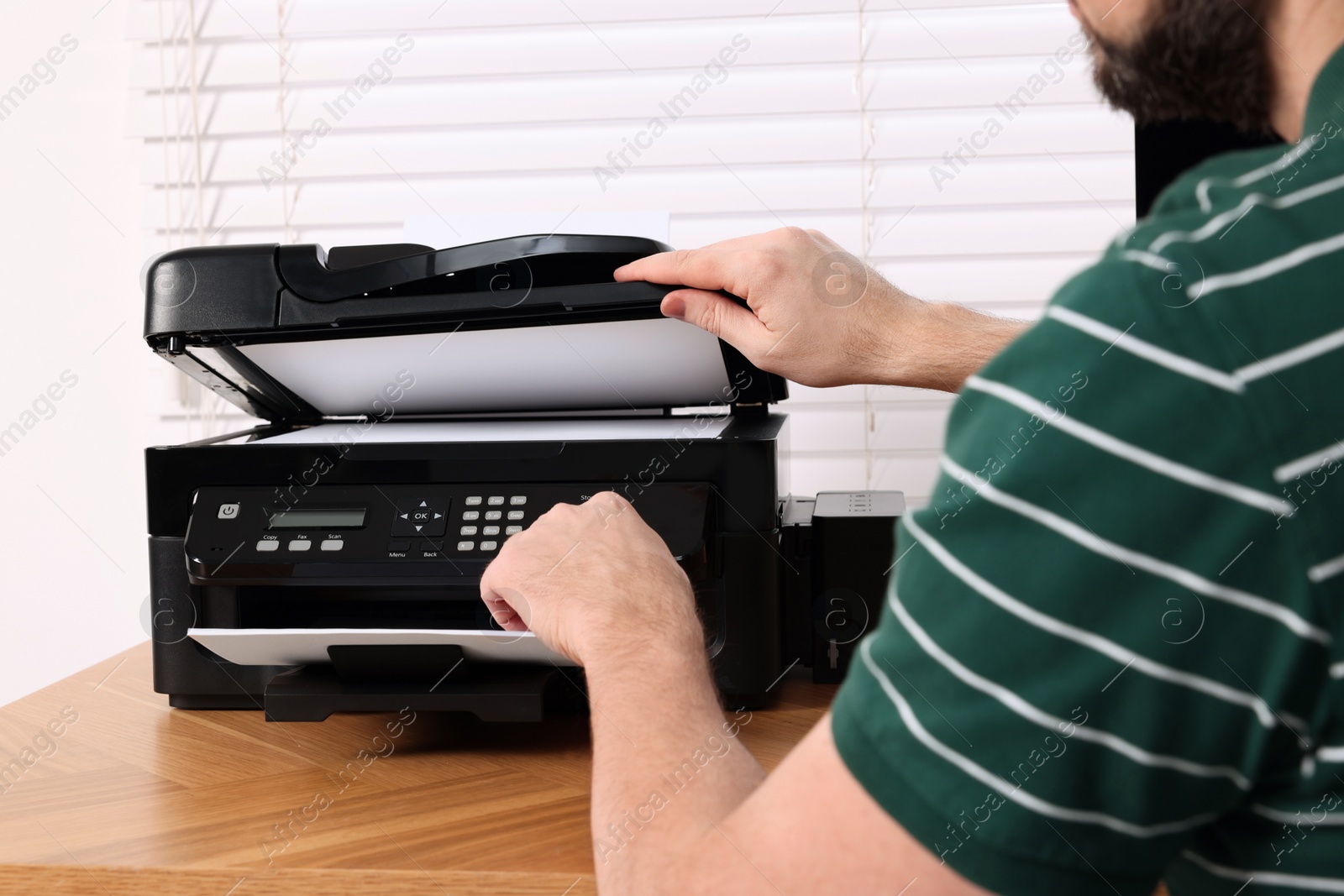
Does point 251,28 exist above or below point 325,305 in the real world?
above

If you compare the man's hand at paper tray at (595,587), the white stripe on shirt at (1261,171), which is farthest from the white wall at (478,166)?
the white stripe on shirt at (1261,171)

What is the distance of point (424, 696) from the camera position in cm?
81

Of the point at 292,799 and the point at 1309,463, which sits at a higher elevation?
the point at 1309,463

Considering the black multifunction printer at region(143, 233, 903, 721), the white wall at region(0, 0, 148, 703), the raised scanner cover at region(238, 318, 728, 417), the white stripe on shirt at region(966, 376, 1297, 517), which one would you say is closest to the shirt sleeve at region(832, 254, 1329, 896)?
the white stripe on shirt at region(966, 376, 1297, 517)

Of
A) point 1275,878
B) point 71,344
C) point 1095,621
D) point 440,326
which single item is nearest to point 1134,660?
point 1095,621

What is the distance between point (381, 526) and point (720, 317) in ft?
1.12

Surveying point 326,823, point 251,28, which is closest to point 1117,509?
point 326,823

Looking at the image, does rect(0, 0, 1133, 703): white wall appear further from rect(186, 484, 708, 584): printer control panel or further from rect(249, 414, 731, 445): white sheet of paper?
rect(186, 484, 708, 584): printer control panel

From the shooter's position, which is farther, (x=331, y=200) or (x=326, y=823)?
(x=331, y=200)

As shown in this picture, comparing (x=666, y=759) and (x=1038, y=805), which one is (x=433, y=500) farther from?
(x=1038, y=805)

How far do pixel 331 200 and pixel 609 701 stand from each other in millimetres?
1023

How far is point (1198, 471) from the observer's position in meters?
0.34

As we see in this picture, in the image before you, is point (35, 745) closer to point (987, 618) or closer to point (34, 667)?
point (34, 667)

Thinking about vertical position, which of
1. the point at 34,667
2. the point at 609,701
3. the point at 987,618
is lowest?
the point at 34,667
